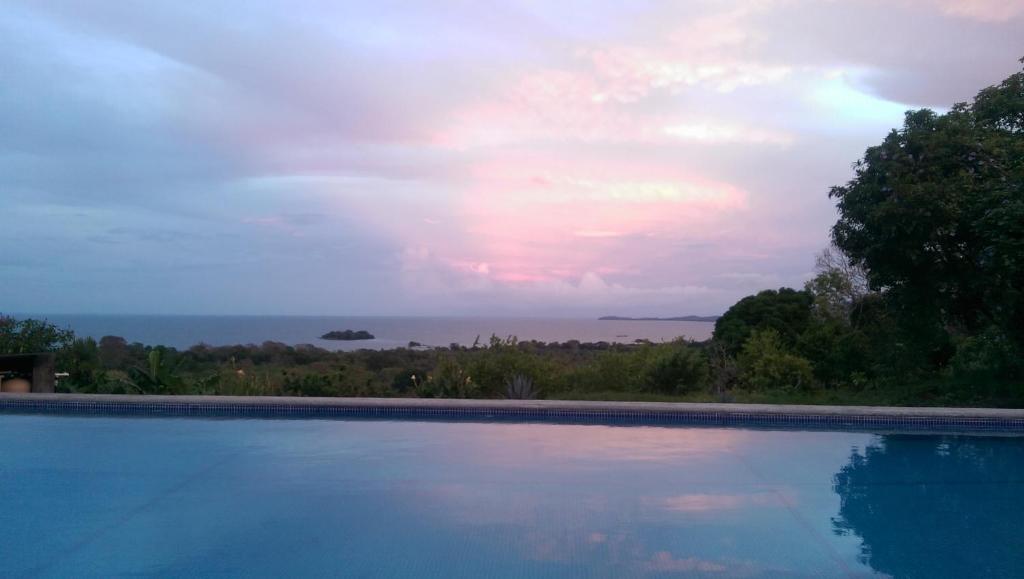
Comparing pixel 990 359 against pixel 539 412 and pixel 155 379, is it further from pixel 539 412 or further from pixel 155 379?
pixel 155 379

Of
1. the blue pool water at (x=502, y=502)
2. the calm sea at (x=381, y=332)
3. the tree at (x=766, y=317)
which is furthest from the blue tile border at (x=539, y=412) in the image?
the calm sea at (x=381, y=332)

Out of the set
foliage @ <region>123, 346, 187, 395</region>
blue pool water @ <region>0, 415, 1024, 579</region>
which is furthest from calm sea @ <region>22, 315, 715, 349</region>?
blue pool water @ <region>0, 415, 1024, 579</region>

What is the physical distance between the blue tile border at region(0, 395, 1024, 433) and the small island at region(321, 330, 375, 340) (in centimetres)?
4250

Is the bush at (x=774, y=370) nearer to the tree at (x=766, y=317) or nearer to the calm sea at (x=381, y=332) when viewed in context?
the tree at (x=766, y=317)

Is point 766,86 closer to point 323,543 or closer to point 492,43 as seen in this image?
point 492,43

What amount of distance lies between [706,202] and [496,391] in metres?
6.41

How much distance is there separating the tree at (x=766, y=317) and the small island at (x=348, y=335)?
38441 millimetres

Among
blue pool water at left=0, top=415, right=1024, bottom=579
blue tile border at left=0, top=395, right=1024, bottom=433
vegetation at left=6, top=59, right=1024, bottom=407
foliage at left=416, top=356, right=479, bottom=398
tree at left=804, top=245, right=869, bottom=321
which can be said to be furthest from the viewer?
tree at left=804, top=245, right=869, bottom=321

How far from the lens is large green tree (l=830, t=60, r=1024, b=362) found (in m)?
7.79

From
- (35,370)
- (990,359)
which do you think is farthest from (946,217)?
(35,370)

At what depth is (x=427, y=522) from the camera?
4.83 metres

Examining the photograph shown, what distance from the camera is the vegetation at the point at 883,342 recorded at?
801cm

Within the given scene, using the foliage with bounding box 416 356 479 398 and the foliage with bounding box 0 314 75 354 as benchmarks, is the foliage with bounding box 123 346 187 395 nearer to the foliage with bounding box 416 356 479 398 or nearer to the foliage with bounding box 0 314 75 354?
the foliage with bounding box 0 314 75 354

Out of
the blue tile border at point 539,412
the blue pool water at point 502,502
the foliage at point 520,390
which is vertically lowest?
the blue pool water at point 502,502
